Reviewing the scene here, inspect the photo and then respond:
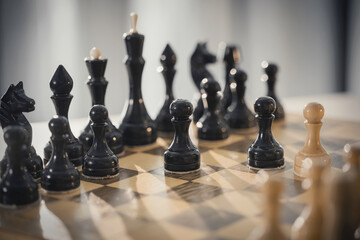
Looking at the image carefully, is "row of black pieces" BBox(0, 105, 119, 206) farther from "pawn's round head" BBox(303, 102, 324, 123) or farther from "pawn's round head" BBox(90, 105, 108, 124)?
"pawn's round head" BBox(303, 102, 324, 123)

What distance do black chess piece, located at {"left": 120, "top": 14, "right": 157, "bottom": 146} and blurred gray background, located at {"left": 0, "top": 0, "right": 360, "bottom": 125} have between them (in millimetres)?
972

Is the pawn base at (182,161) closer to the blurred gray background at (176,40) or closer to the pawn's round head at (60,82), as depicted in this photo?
the pawn's round head at (60,82)

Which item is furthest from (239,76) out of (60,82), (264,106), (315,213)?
(315,213)

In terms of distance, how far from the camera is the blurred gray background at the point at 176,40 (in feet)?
10.9

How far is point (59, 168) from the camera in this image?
1431 mm

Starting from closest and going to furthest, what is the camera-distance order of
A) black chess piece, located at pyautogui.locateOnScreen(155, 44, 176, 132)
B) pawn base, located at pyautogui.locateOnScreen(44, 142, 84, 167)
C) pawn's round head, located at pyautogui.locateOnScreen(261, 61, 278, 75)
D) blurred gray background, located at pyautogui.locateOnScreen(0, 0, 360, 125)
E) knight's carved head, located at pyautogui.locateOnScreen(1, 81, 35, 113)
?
knight's carved head, located at pyautogui.locateOnScreen(1, 81, 35, 113) → pawn base, located at pyautogui.locateOnScreen(44, 142, 84, 167) → black chess piece, located at pyautogui.locateOnScreen(155, 44, 176, 132) → pawn's round head, located at pyautogui.locateOnScreen(261, 61, 278, 75) → blurred gray background, located at pyautogui.locateOnScreen(0, 0, 360, 125)

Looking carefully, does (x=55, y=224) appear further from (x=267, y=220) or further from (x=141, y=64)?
(x=141, y=64)

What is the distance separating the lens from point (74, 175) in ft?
→ 4.69

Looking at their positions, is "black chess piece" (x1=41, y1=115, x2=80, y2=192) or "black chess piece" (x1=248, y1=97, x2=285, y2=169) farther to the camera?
"black chess piece" (x1=248, y1=97, x2=285, y2=169)

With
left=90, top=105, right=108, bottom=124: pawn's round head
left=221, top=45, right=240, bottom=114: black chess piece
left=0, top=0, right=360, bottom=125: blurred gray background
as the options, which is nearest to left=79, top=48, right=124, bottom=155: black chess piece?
left=90, top=105, right=108, bottom=124: pawn's round head

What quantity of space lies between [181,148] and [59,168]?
33cm

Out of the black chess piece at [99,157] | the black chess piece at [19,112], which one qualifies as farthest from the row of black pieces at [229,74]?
the black chess piece at [19,112]

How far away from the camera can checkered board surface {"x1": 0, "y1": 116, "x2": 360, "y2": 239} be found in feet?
3.77

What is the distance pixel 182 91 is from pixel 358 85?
158 cm
